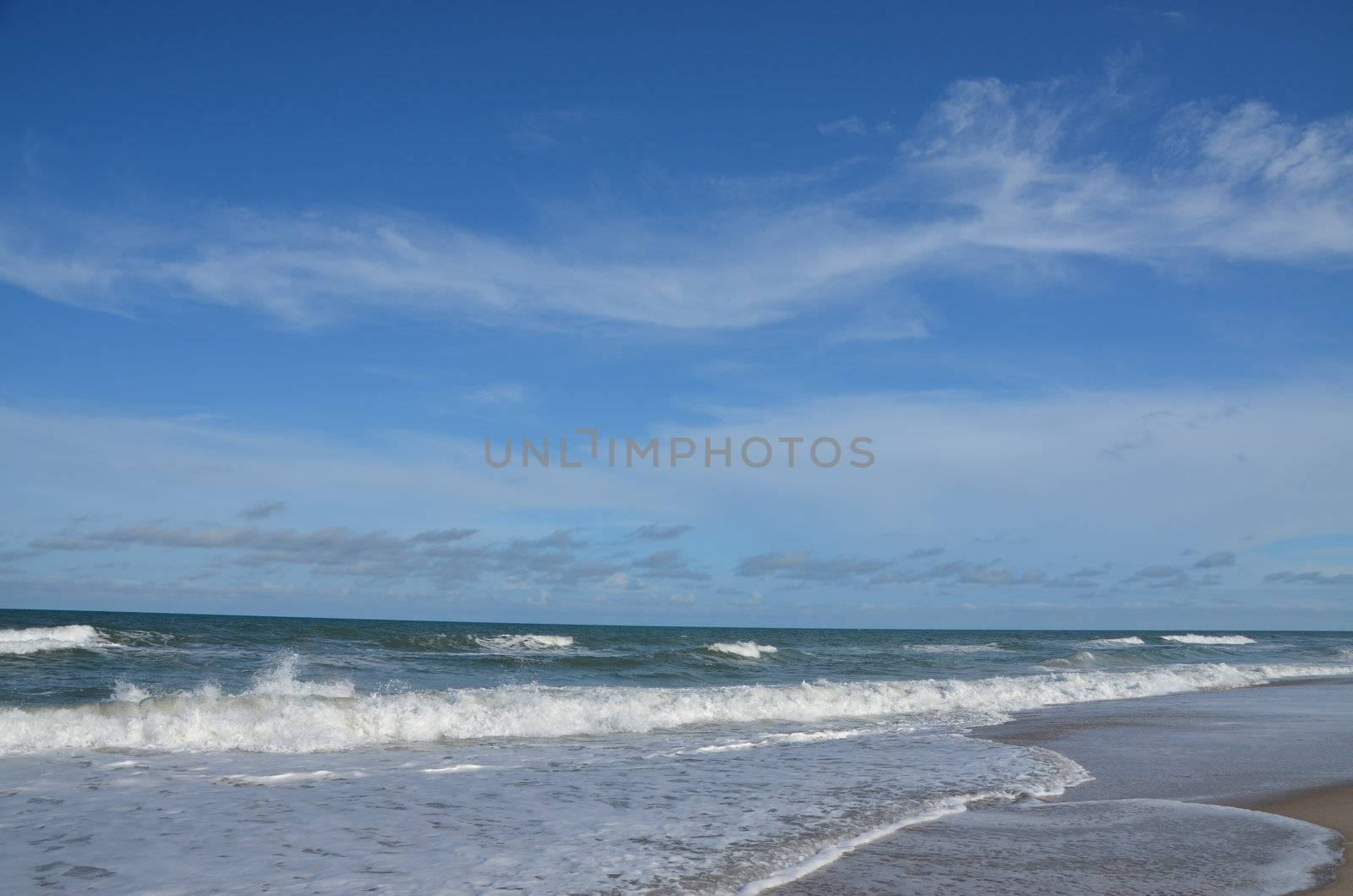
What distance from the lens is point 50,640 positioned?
29.6 metres

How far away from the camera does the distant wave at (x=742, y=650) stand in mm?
33906

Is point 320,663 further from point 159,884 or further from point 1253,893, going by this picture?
point 1253,893

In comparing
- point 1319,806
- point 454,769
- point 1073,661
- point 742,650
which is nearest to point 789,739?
point 454,769

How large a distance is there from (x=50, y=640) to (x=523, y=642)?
1878 cm

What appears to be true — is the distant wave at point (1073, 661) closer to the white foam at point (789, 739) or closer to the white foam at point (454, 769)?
the white foam at point (789, 739)

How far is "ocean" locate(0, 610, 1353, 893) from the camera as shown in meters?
6.09

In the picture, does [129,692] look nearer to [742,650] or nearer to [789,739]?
[789,739]

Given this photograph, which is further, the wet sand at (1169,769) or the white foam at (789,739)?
the white foam at (789,739)

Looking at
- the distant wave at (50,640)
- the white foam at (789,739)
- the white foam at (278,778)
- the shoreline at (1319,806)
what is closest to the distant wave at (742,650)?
the white foam at (789,739)

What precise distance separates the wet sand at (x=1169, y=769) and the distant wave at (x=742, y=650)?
1528cm

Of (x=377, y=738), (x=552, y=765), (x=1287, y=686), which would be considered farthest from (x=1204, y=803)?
(x=1287, y=686)

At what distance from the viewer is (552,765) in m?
10.4

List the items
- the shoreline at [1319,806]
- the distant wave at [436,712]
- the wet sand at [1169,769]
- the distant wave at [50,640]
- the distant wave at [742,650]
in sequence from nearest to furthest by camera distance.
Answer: the wet sand at [1169,769]
the shoreline at [1319,806]
the distant wave at [436,712]
the distant wave at [50,640]
the distant wave at [742,650]

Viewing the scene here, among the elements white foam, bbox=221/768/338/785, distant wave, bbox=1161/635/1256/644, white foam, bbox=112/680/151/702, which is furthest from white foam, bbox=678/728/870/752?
distant wave, bbox=1161/635/1256/644
